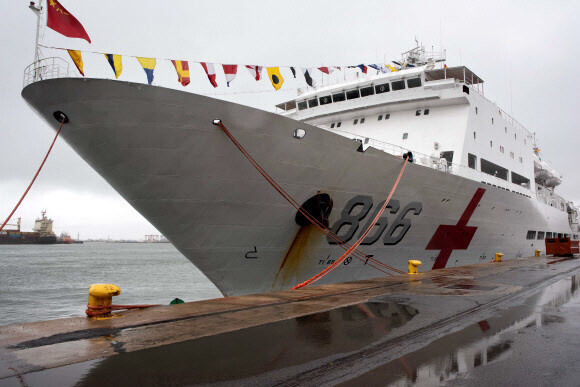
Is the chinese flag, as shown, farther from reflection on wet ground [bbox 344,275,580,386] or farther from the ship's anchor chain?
reflection on wet ground [bbox 344,275,580,386]

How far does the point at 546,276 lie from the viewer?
33.8ft

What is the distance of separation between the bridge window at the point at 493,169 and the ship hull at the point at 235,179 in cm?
474

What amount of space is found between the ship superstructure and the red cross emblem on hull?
0.05m

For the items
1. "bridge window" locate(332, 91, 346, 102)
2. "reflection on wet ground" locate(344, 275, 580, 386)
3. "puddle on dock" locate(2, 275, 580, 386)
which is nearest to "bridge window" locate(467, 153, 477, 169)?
"bridge window" locate(332, 91, 346, 102)

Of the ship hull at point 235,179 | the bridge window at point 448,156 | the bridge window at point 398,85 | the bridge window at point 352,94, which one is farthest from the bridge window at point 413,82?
the ship hull at point 235,179

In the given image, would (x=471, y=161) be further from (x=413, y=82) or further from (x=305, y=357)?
(x=305, y=357)

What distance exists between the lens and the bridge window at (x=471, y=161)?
44.1 ft

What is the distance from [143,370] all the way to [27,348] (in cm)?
133

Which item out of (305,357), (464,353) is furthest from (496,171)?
(305,357)

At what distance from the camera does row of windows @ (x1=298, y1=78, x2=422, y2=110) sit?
1384 cm

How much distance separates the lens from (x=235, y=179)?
7555mm

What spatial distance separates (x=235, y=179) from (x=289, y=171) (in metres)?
1.18

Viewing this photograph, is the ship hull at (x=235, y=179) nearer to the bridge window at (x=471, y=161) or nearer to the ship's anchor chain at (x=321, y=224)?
the ship's anchor chain at (x=321, y=224)

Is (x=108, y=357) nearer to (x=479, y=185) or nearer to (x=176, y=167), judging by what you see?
(x=176, y=167)
